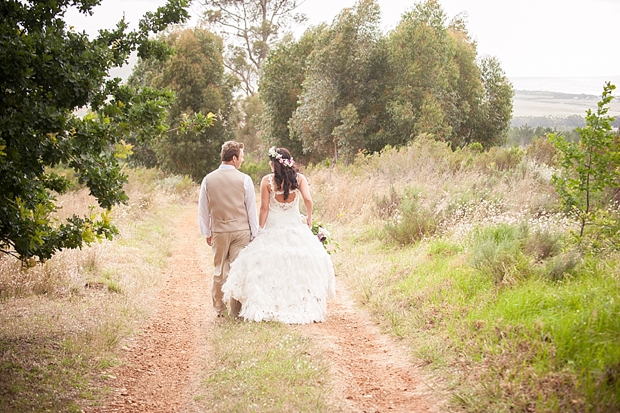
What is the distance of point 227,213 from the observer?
7.36 meters

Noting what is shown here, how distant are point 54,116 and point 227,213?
3.01 m

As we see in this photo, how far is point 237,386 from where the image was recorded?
507 cm

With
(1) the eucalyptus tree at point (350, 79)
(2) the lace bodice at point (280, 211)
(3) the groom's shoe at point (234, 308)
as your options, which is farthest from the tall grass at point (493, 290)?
(1) the eucalyptus tree at point (350, 79)

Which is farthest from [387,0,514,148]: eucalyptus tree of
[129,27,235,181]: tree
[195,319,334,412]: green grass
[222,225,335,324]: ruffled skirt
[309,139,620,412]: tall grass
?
[195,319,334,412]: green grass

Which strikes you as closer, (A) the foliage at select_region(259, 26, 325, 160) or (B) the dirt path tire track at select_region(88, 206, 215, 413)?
(B) the dirt path tire track at select_region(88, 206, 215, 413)

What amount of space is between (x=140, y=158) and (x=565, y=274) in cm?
3142

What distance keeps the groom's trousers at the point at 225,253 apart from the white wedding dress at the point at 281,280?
14 cm

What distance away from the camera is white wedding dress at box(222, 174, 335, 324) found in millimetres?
7191

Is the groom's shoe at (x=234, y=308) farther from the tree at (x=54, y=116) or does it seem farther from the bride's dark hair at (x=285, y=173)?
the tree at (x=54, y=116)

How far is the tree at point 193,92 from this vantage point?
29688 mm

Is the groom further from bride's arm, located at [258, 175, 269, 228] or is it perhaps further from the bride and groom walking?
bride's arm, located at [258, 175, 269, 228]

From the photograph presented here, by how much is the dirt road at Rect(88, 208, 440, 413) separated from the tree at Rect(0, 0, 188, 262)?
1.58 metres

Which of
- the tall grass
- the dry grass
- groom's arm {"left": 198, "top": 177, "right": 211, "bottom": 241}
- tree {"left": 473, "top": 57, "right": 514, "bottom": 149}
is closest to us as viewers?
the tall grass

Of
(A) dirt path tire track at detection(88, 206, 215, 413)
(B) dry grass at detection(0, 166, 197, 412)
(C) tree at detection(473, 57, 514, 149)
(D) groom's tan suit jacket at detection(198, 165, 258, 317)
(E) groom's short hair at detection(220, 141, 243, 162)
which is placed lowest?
(A) dirt path tire track at detection(88, 206, 215, 413)
